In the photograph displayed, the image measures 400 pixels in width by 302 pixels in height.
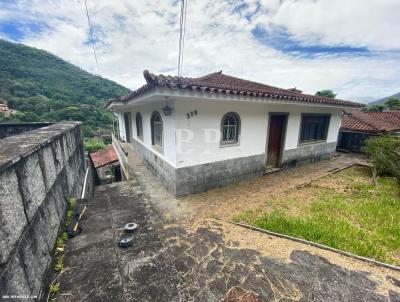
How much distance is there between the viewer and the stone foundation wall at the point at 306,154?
819 centimetres

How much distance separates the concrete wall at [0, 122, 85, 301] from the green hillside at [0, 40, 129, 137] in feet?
87.1

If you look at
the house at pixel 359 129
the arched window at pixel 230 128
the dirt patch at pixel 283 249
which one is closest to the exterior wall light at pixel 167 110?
the arched window at pixel 230 128

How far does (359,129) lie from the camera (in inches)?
450

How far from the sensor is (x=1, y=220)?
1.63 metres

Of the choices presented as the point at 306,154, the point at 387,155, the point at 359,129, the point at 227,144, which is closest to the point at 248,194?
the point at 227,144

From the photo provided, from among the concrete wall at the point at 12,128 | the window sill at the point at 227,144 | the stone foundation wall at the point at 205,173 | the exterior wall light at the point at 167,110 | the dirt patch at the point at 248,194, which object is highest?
the exterior wall light at the point at 167,110

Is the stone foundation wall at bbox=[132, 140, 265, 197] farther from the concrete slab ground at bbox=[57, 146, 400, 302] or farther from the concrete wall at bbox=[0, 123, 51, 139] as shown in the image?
the concrete wall at bbox=[0, 123, 51, 139]

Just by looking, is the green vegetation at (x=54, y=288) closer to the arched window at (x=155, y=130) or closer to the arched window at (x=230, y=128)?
the arched window at (x=155, y=130)

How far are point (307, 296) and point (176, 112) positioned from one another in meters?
4.54

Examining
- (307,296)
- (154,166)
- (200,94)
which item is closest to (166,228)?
(307,296)

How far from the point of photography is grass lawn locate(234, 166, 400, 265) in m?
3.44

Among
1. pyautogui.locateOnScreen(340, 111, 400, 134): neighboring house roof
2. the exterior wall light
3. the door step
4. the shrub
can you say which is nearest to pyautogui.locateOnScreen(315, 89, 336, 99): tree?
pyautogui.locateOnScreen(340, 111, 400, 134): neighboring house roof

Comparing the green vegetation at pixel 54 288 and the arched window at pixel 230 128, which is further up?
the arched window at pixel 230 128

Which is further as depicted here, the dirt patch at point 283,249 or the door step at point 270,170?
the door step at point 270,170
